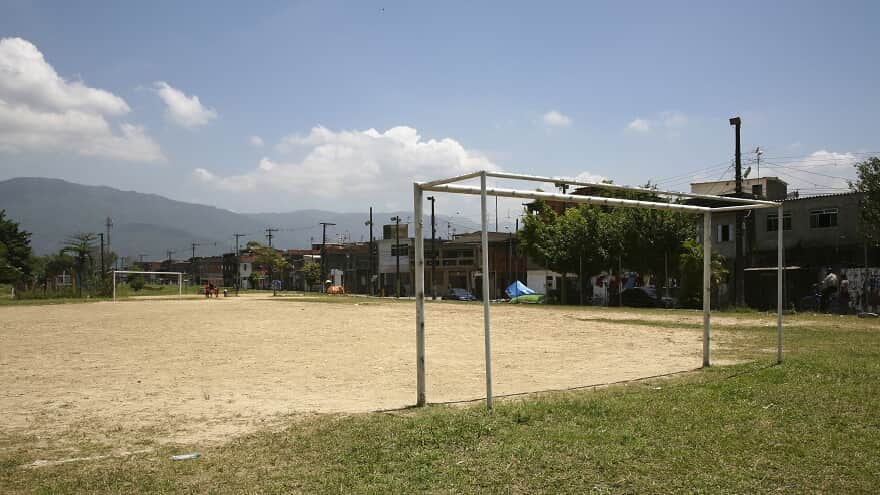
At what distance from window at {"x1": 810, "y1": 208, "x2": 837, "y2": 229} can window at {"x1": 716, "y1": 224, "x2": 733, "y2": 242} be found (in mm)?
6401

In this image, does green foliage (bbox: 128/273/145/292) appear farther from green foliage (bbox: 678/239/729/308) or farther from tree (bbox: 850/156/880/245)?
tree (bbox: 850/156/880/245)

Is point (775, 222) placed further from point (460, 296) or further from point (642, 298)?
point (460, 296)

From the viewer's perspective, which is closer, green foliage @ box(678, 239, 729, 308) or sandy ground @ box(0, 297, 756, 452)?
sandy ground @ box(0, 297, 756, 452)

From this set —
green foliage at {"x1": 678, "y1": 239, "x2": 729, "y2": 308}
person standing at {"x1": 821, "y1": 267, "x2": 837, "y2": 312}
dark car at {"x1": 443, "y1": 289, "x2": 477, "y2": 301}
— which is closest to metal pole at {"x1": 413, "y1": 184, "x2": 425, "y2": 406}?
green foliage at {"x1": 678, "y1": 239, "x2": 729, "y2": 308}

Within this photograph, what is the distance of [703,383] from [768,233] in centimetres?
4020

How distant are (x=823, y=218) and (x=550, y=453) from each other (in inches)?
1713

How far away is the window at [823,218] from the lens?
4153cm

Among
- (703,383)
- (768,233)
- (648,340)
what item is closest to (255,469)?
(703,383)

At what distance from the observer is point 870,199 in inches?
1353

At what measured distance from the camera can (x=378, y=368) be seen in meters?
12.8

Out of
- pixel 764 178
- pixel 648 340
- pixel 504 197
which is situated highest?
pixel 764 178

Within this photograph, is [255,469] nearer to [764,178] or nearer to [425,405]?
[425,405]

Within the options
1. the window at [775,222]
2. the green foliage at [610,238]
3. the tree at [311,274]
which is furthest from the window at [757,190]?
the tree at [311,274]

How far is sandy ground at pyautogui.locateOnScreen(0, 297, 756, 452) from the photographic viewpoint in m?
8.64
